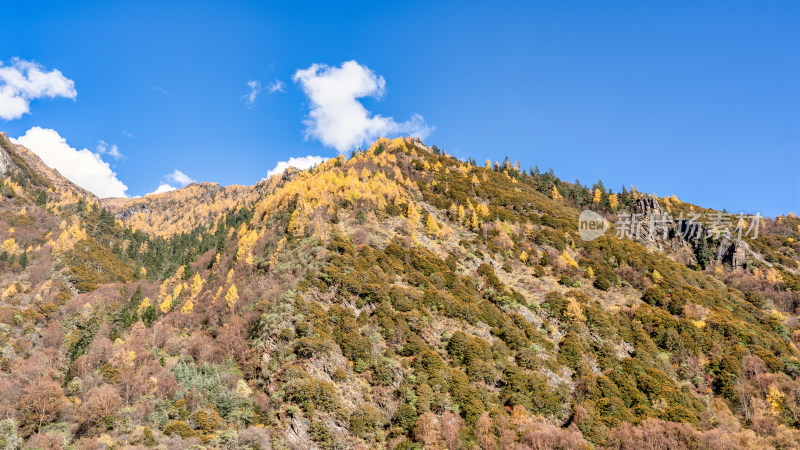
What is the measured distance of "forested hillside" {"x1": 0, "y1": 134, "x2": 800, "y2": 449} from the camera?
36.4 metres

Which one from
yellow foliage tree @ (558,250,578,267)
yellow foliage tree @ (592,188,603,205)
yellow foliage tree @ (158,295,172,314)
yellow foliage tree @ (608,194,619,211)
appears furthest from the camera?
yellow foliage tree @ (592,188,603,205)

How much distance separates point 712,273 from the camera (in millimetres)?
85250

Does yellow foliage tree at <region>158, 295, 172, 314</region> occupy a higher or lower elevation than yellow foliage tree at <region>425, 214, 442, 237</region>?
lower

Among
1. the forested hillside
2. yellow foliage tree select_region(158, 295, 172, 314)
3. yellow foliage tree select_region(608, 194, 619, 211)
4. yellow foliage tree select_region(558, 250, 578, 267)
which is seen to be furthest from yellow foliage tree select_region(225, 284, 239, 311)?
yellow foliage tree select_region(608, 194, 619, 211)

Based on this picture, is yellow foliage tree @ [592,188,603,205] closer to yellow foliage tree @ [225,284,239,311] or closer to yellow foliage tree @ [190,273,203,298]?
yellow foliage tree @ [225,284,239,311]

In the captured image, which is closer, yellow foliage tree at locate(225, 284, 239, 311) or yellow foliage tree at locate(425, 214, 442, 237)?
yellow foliage tree at locate(225, 284, 239, 311)

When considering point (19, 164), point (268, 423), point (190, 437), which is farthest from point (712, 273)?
point (19, 164)

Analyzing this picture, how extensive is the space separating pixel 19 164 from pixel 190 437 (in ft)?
783

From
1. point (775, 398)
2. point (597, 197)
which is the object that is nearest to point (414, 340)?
point (775, 398)

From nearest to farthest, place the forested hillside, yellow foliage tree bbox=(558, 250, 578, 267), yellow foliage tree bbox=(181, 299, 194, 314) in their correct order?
the forested hillside → yellow foliage tree bbox=(181, 299, 194, 314) → yellow foliage tree bbox=(558, 250, 578, 267)

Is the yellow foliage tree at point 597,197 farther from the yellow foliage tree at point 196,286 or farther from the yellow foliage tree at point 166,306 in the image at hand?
the yellow foliage tree at point 166,306

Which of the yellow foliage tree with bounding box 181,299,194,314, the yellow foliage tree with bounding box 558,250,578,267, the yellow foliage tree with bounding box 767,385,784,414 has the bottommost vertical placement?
the yellow foliage tree with bounding box 181,299,194,314

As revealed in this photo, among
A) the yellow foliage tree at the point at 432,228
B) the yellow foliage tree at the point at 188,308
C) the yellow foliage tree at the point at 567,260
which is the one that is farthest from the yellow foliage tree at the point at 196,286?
the yellow foliage tree at the point at 567,260

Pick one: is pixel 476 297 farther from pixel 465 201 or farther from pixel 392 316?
pixel 465 201
